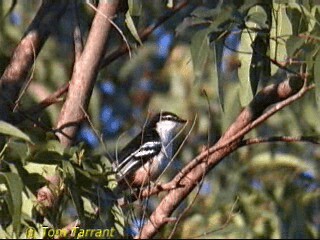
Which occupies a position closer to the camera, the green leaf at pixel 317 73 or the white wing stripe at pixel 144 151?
the green leaf at pixel 317 73

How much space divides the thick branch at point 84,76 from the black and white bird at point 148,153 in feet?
0.66

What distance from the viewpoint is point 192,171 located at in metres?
4.16

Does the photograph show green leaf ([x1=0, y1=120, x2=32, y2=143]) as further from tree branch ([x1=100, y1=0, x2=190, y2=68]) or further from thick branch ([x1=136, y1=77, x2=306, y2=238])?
tree branch ([x1=100, y1=0, x2=190, y2=68])

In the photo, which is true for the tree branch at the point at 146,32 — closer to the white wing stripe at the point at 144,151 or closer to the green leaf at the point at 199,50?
the white wing stripe at the point at 144,151

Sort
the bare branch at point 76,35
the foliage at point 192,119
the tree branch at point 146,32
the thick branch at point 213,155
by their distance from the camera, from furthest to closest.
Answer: the tree branch at point 146,32, the bare branch at point 76,35, the thick branch at point 213,155, the foliage at point 192,119

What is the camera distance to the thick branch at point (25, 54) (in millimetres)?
4225

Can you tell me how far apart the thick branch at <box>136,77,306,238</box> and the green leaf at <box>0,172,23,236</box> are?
60 cm

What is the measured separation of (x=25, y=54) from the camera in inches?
174

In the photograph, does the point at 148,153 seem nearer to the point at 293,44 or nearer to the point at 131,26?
the point at 131,26

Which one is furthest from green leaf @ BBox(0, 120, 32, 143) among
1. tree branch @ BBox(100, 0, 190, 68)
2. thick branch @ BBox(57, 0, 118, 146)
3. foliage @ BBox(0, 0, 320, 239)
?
tree branch @ BBox(100, 0, 190, 68)

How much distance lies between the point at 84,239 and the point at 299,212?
2328 mm

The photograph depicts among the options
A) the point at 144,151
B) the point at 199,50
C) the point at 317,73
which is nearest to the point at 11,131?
the point at 199,50

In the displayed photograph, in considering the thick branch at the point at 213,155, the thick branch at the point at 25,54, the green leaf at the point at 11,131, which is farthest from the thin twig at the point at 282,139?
the green leaf at the point at 11,131

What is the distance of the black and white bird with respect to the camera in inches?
184
